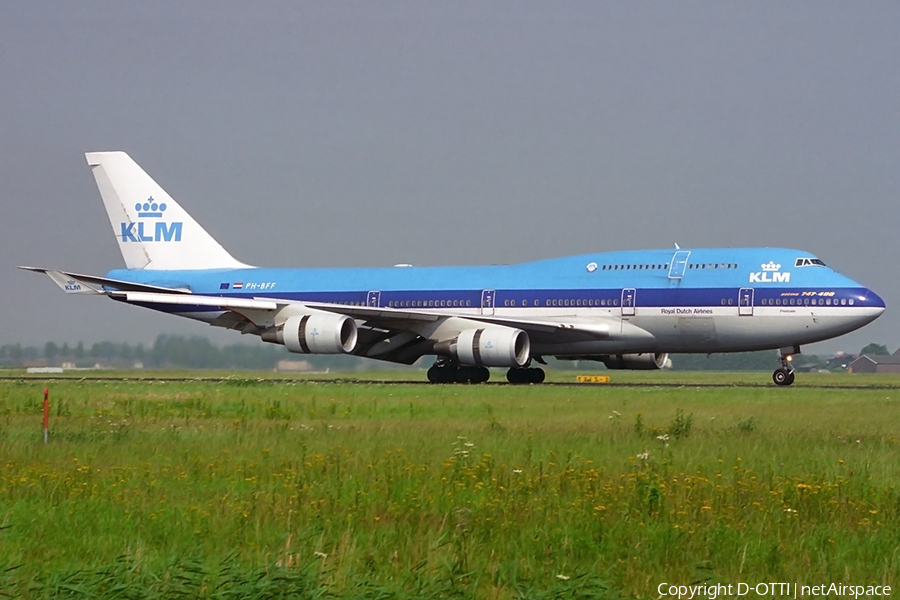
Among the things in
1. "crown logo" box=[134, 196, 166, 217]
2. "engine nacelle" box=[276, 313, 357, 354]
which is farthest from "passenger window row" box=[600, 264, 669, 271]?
"crown logo" box=[134, 196, 166, 217]

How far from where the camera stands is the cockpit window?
34.5 meters

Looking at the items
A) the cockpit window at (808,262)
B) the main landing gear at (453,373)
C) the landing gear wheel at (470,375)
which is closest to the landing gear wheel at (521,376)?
the landing gear wheel at (470,375)

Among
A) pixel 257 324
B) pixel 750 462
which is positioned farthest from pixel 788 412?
pixel 257 324

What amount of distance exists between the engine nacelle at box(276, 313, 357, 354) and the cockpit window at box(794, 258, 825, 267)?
13.4 meters

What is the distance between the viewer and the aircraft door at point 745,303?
34344mm

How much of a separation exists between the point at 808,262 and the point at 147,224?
2478 cm

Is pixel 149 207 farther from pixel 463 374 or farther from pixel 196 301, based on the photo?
pixel 463 374

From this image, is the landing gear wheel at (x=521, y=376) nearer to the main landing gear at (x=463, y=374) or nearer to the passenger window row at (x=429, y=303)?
the main landing gear at (x=463, y=374)

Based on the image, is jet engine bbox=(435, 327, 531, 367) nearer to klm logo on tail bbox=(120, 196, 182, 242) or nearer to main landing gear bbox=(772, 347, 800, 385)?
main landing gear bbox=(772, 347, 800, 385)

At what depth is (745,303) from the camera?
3441cm

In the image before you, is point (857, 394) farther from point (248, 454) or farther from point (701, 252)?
point (248, 454)

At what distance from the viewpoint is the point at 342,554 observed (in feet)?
28.8

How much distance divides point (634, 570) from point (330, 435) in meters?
8.91

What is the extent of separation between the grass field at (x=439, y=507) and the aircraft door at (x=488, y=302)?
1850 cm
